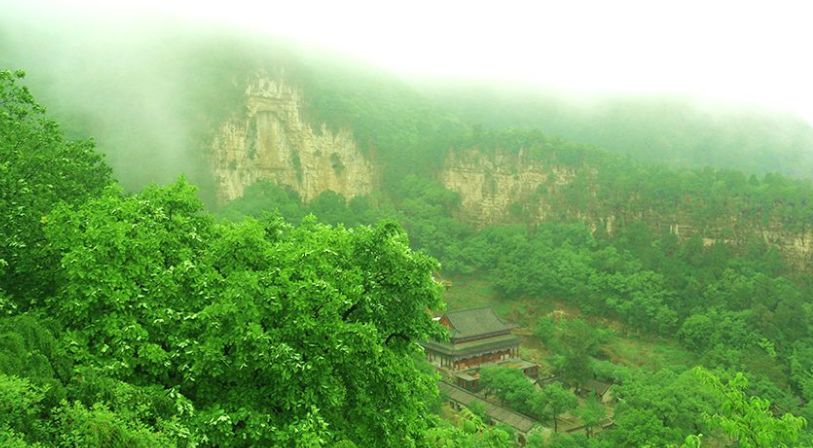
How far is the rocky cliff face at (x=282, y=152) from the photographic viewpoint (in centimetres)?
9412

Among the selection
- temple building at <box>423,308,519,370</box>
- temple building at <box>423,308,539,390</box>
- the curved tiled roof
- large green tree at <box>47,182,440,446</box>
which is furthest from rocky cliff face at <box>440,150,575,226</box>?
large green tree at <box>47,182,440,446</box>

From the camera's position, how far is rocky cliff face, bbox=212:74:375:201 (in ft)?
309

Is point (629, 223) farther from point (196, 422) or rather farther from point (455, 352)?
point (196, 422)

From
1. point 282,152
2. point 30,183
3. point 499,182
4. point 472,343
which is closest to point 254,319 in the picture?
point 30,183

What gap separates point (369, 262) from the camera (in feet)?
46.8

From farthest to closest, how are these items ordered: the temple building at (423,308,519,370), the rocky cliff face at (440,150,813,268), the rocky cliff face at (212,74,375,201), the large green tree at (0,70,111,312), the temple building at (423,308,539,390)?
the rocky cliff face at (212,74,375,201)
the rocky cliff face at (440,150,813,268)
the temple building at (423,308,519,370)
the temple building at (423,308,539,390)
the large green tree at (0,70,111,312)

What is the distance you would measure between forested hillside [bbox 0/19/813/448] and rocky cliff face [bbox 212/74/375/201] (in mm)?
605

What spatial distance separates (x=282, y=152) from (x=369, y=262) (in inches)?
3391

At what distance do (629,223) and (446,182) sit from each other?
101 ft

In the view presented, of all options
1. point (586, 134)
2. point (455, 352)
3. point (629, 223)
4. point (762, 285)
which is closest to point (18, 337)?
point (455, 352)

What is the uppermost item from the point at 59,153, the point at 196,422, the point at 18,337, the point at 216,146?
the point at 59,153

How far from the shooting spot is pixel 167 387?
1234 centimetres

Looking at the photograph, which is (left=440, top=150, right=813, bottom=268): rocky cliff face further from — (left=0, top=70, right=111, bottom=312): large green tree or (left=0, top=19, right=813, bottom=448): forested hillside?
(left=0, top=70, right=111, bottom=312): large green tree

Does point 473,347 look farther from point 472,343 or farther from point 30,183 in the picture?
point 30,183
